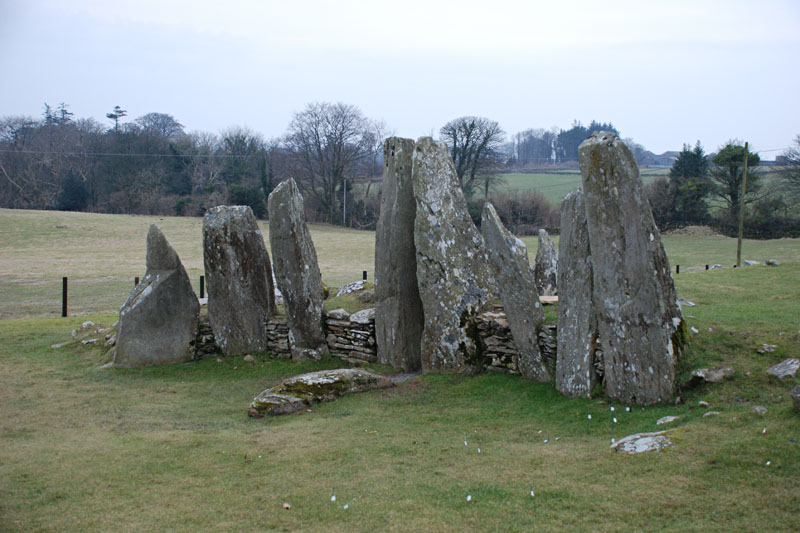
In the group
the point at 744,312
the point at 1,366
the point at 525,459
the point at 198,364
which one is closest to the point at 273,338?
the point at 198,364

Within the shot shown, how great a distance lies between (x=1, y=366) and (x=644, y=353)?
12.0 metres

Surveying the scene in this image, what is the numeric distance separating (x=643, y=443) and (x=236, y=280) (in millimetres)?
8564

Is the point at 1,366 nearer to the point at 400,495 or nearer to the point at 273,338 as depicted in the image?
the point at 273,338

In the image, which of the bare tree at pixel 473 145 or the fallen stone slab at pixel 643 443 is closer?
the fallen stone slab at pixel 643 443

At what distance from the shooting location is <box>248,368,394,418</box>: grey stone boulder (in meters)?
9.04

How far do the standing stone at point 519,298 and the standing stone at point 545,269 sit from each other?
4584 millimetres

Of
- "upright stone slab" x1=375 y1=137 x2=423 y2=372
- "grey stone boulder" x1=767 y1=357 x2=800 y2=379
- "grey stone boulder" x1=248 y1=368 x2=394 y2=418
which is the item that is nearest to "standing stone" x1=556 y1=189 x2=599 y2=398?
"grey stone boulder" x1=767 y1=357 x2=800 y2=379

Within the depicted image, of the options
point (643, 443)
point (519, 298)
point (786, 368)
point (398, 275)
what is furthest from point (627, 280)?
point (398, 275)

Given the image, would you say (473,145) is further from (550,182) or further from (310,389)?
(310,389)

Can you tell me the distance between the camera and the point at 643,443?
6109 mm

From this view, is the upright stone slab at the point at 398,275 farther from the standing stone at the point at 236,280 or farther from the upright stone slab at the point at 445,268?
the standing stone at the point at 236,280

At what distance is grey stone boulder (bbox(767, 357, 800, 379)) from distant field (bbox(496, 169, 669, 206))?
45585 mm

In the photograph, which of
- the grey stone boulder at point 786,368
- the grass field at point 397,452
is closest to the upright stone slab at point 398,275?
the grass field at point 397,452

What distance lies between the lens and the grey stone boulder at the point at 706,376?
7.70 meters
